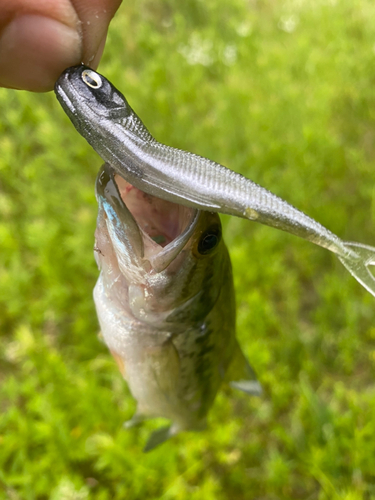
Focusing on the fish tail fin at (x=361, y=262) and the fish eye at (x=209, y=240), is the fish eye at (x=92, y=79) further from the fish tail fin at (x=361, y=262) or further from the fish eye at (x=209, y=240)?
the fish tail fin at (x=361, y=262)

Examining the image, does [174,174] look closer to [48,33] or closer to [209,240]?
[209,240]

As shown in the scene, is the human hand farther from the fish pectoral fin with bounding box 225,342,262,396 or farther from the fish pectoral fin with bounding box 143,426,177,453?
the fish pectoral fin with bounding box 143,426,177,453

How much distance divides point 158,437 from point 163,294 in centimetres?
96

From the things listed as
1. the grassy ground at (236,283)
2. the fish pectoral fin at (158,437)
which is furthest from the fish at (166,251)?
the grassy ground at (236,283)

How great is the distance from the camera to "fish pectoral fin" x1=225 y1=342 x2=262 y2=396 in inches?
48.3

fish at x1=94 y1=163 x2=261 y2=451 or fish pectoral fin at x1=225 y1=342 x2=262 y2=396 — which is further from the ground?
fish at x1=94 y1=163 x2=261 y2=451

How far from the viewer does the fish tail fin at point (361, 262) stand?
58 centimetres

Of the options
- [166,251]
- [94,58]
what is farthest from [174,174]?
[94,58]

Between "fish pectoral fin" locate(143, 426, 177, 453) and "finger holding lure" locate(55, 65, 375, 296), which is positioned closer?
"finger holding lure" locate(55, 65, 375, 296)

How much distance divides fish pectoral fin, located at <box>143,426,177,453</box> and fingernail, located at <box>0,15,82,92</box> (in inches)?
53.1

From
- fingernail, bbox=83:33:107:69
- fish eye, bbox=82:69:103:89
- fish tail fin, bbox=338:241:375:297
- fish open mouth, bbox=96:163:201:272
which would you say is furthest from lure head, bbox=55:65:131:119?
fish tail fin, bbox=338:241:375:297

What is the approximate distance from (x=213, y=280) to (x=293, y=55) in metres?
3.03

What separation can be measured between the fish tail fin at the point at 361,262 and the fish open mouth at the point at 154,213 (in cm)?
36

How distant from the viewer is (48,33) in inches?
31.1
